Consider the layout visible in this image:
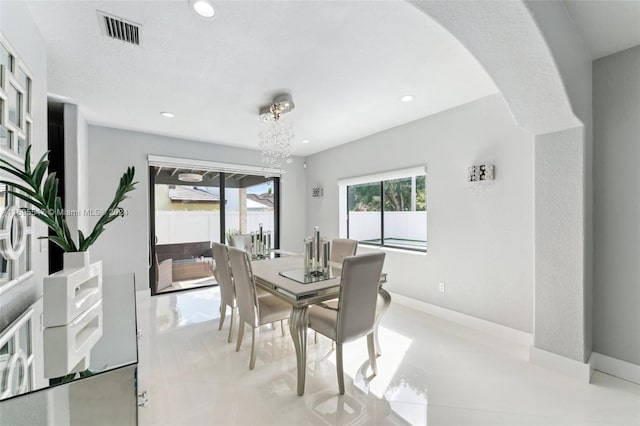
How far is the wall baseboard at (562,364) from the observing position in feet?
6.64

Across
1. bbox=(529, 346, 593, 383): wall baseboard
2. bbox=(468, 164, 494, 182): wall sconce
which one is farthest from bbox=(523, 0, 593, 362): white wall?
bbox=(468, 164, 494, 182): wall sconce

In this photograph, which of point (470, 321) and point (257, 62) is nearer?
point (257, 62)

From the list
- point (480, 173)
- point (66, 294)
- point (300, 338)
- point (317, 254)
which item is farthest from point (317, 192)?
point (66, 294)

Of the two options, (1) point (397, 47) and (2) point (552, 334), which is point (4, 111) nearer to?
(1) point (397, 47)

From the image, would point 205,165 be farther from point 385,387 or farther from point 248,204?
point 385,387

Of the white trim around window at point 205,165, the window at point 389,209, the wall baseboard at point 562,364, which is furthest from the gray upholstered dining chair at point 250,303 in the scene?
the white trim around window at point 205,165

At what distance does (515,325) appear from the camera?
8.83ft

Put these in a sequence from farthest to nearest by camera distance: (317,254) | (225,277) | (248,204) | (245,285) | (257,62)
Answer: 1. (248,204)
2. (225,277)
3. (317,254)
4. (245,285)
5. (257,62)

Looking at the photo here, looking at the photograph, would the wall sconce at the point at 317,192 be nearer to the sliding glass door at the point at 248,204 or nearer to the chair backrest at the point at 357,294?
the sliding glass door at the point at 248,204

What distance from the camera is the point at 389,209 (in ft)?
14.0

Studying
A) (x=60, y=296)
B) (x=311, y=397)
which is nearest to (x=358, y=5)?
(x=60, y=296)

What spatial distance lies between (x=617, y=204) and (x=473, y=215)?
111 centimetres

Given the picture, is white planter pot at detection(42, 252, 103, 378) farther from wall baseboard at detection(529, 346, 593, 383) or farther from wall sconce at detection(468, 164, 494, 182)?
wall sconce at detection(468, 164, 494, 182)

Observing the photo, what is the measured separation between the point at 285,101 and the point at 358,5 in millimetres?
1335
